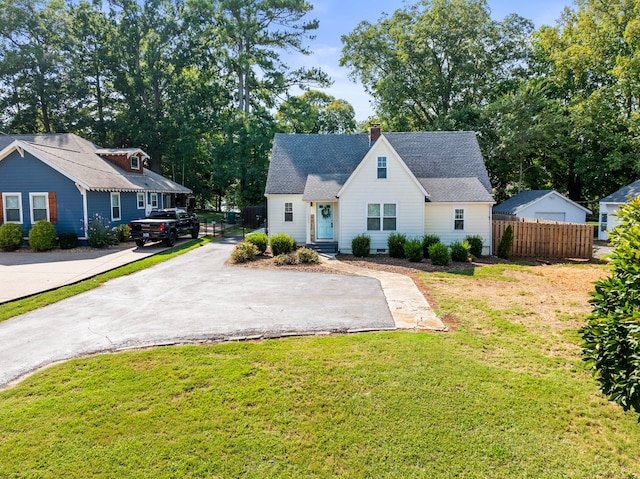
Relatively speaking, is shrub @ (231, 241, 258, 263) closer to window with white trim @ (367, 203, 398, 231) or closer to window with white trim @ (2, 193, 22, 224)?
window with white trim @ (367, 203, 398, 231)

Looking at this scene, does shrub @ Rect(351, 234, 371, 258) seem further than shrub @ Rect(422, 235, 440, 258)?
Yes

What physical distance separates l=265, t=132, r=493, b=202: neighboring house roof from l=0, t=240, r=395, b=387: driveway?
8472mm

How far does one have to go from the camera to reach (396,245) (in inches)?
679

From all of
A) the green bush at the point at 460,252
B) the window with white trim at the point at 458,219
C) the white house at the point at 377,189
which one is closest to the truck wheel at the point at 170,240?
the white house at the point at 377,189

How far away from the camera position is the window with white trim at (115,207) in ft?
72.0

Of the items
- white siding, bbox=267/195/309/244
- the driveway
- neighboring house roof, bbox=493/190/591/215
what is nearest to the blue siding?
the driveway

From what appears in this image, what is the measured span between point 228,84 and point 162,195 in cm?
1552

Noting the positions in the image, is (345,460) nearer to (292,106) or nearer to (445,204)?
(445,204)

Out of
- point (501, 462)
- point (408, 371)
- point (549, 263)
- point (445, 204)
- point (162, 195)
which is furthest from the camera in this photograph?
point (162, 195)

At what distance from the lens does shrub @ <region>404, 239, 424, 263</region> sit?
53.7 ft

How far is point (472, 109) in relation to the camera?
31.6 meters

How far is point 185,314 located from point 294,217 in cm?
1286

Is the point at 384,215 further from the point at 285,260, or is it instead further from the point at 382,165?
the point at 285,260

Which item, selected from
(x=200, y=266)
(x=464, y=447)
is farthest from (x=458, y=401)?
(x=200, y=266)
